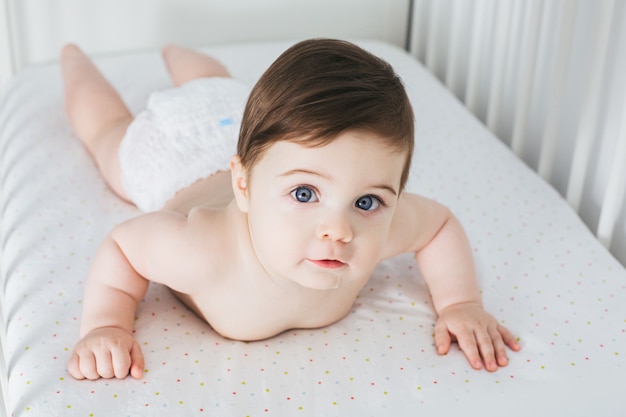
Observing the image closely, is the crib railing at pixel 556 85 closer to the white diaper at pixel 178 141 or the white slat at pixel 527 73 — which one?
the white slat at pixel 527 73

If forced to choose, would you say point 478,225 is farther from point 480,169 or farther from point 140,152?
point 140,152

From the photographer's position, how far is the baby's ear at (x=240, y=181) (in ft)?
3.42

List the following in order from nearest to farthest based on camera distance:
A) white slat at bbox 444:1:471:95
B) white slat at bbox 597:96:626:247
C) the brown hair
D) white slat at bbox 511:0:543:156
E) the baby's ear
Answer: the brown hair
the baby's ear
white slat at bbox 597:96:626:247
white slat at bbox 511:0:543:156
white slat at bbox 444:1:471:95

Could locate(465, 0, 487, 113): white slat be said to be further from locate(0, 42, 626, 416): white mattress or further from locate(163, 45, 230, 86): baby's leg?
locate(163, 45, 230, 86): baby's leg

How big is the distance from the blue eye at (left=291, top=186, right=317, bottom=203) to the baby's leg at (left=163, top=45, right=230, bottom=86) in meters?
0.68

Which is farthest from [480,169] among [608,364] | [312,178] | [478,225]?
[312,178]

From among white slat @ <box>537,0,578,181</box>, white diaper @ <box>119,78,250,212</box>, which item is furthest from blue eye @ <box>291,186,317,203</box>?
white slat @ <box>537,0,578,181</box>

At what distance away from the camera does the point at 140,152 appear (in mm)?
1426

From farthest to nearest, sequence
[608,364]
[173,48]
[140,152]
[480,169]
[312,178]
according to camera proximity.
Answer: [173,48], [480,169], [140,152], [608,364], [312,178]

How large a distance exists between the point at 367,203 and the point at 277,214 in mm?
98

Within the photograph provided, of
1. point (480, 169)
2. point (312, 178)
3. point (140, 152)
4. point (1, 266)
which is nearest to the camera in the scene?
point (312, 178)

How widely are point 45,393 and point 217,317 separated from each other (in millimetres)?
225

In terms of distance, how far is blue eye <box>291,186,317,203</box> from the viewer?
98cm

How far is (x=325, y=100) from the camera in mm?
938
